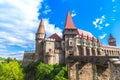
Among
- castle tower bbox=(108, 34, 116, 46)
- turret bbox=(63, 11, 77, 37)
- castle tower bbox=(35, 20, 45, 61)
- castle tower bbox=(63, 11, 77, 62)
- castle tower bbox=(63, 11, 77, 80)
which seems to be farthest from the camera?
castle tower bbox=(108, 34, 116, 46)

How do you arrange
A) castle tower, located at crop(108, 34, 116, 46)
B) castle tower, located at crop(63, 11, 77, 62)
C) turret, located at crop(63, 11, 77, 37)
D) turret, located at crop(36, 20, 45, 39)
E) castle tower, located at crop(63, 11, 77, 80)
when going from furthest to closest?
1. castle tower, located at crop(108, 34, 116, 46)
2. turret, located at crop(36, 20, 45, 39)
3. turret, located at crop(63, 11, 77, 37)
4. castle tower, located at crop(63, 11, 77, 62)
5. castle tower, located at crop(63, 11, 77, 80)

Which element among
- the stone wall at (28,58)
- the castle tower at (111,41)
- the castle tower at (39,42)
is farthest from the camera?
the castle tower at (111,41)

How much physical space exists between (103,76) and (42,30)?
106 ft

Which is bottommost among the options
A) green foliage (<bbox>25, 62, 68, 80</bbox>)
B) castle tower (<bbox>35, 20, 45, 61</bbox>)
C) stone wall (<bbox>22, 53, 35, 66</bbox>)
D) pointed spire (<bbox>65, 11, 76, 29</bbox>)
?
green foliage (<bbox>25, 62, 68, 80</bbox>)

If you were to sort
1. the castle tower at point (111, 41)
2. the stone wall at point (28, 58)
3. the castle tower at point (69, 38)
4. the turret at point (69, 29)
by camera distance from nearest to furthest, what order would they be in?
the castle tower at point (69, 38), the turret at point (69, 29), the stone wall at point (28, 58), the castle tower at point (111, 41)

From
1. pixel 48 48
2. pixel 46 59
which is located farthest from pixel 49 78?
pixel 48 48

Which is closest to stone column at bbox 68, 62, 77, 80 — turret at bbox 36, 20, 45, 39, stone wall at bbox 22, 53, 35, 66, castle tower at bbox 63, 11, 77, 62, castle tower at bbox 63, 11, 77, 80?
castle tower at bbox 63, 11, 77, 80

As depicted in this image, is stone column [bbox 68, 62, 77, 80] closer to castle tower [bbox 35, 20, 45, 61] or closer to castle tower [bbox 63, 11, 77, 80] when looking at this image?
castle tower [bbox 63, 11, 77, 80]

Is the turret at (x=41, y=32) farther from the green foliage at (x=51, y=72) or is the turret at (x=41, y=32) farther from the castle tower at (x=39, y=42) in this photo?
the green foliage at (x=51, y=72)

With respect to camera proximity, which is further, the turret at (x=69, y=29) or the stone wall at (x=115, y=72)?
the turret at (x=69, y=29)

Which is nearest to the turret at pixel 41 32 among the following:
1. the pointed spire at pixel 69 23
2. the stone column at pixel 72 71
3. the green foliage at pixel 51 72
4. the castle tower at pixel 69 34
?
the castle tower at pixel 69 34

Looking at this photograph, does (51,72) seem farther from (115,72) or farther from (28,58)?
(115,72)

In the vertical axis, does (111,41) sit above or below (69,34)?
above

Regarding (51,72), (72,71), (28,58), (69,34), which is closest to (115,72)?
(72,71)
